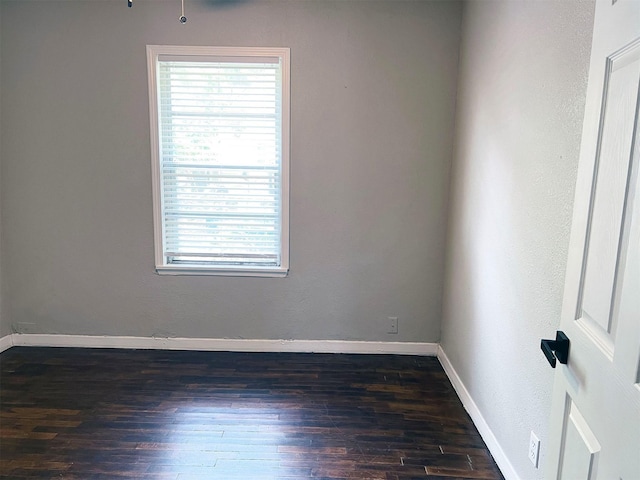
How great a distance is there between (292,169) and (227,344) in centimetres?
147

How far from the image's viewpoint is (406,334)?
327cm

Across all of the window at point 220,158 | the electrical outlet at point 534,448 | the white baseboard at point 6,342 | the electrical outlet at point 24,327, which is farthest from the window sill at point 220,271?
the electrical outlet at point 534,448

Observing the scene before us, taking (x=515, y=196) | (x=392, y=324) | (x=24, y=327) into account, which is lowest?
(x=24, y=327)

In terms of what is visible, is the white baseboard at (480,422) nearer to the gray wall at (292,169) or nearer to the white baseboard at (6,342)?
the gray wall at (292,169)

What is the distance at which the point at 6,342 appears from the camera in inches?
128

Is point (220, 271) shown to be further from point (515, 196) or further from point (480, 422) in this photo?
point (515, 196)

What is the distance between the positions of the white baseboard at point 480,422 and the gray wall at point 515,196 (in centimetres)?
4

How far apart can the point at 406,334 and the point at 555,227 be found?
6.13 ft

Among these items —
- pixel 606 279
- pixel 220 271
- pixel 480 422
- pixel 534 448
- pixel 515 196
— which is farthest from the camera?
pixel 220 271

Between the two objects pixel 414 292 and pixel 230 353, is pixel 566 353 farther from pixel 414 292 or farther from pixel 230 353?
pixel 230 353

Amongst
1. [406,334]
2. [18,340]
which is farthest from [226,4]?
[18,340]

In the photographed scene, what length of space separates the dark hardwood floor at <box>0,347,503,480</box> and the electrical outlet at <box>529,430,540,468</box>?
1.19ft

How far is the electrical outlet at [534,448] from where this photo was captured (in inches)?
66.4

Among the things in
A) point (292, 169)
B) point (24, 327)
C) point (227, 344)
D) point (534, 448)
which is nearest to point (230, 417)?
point (227, 344)
